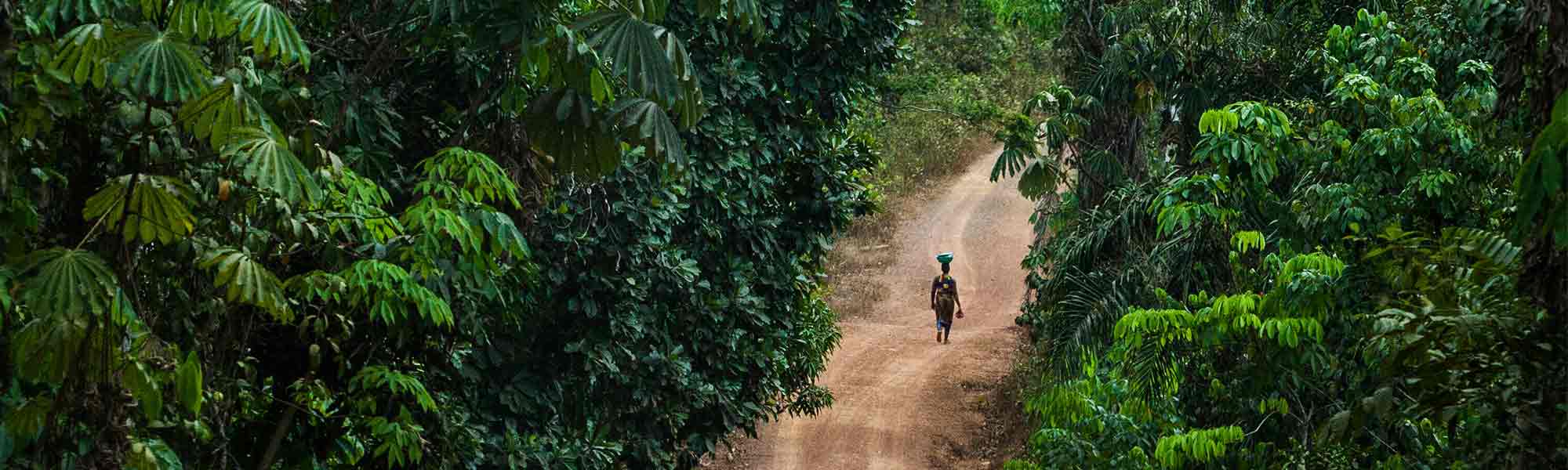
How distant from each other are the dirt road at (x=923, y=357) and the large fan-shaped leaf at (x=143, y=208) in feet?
40.6

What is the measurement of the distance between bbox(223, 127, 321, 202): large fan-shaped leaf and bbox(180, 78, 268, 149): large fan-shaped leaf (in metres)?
0.04

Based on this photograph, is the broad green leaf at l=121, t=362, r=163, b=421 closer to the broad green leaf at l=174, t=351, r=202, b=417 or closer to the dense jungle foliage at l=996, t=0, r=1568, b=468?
the broad green leaf at l=174, t=351, r=202, b=417

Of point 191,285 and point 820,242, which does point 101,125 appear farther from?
point 820,242

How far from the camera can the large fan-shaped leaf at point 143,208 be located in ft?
14.3

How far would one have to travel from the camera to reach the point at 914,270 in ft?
87.2

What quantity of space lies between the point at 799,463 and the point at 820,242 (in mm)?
3293

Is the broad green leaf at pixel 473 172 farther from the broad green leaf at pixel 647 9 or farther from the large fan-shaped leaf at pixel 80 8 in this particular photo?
the large fan-shaped leaf at pixel 80 8

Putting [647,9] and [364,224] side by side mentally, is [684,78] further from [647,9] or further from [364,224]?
[364,224]

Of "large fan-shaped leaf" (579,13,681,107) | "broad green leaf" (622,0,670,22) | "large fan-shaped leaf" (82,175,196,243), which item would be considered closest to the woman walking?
"broad green leaf" (622,0,670,22)

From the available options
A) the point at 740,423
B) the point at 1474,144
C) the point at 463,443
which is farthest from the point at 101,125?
the point at 740,423

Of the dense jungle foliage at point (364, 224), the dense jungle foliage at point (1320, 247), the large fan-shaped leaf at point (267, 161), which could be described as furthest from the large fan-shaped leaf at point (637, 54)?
the dense jungle foliage at point (1320, 247)

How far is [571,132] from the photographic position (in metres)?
5.65

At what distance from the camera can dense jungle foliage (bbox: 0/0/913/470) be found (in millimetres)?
4402

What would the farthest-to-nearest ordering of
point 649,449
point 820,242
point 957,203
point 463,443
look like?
point 957,203, point 820,242, point 649,449, point 463,443
